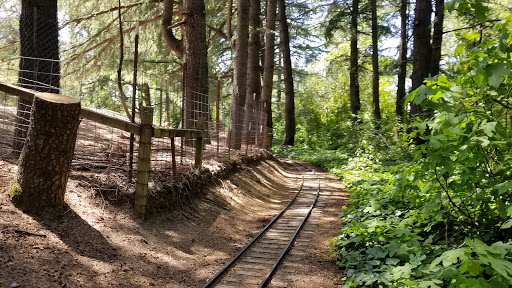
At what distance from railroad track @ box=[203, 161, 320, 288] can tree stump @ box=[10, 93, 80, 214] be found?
2400 millimetres

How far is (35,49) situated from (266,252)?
17.5ft

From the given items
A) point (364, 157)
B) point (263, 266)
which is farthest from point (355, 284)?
point (364, 157)

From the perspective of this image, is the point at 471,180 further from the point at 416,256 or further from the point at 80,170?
the point at 80,170

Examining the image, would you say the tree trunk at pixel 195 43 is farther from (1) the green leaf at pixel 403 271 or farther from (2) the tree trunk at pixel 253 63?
(1) the green leaf at pixel 403 271

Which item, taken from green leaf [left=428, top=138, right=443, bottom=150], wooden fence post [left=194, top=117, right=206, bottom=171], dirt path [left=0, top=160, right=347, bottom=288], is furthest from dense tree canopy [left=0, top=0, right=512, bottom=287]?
dirt path [left=0, top=160, right=347, bottom=288]

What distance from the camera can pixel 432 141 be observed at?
3.02m

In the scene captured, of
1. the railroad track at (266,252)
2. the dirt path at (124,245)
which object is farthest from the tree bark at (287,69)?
the dirt path at (124,245)

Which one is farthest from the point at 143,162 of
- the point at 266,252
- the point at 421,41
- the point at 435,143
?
the point at 421,41

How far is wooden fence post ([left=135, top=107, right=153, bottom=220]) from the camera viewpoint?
625cm

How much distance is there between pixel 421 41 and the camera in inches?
395

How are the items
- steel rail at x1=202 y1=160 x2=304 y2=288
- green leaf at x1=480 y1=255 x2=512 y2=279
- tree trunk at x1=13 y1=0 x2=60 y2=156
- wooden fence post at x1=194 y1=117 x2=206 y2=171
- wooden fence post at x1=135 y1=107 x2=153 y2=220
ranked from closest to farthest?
green leaf at x1=480 y1=255 x2=512 y2=279 < steel rail at x1=202 y1=160 x2=304 y2=288 < wooden fence post at x1=135 y1=107 x2=153 y2=220 < tree trunk at x1=13 y1=0 x2=60 y2=156 < wooden fence post at x1=194 y1=117 x2=206 y2=171

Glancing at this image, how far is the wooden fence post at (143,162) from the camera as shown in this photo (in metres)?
6.25

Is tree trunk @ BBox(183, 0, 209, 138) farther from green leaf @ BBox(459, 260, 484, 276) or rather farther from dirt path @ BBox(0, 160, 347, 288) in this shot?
green leaf @ BBox(459, 260, 484, 276)

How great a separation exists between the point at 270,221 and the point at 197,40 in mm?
6212
